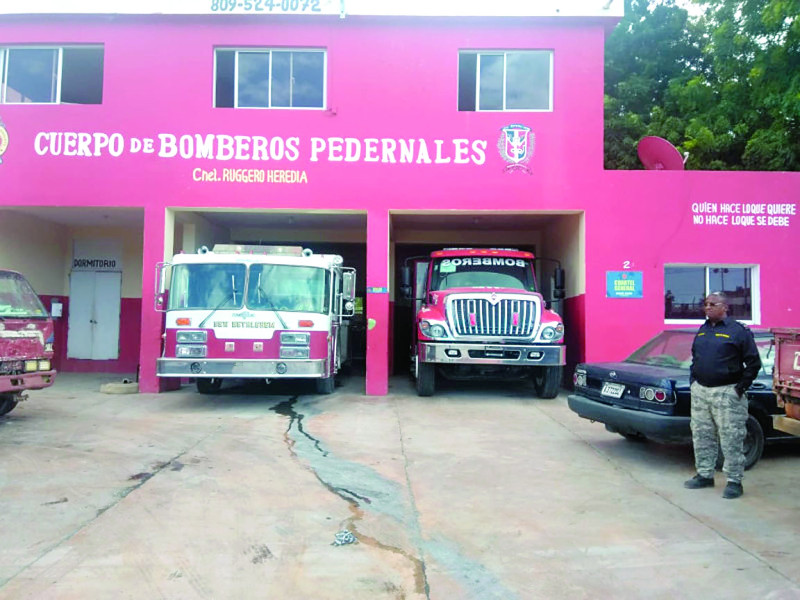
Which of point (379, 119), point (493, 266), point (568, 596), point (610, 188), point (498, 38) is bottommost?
point (568, 596)

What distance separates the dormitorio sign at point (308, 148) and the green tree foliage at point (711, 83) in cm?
780

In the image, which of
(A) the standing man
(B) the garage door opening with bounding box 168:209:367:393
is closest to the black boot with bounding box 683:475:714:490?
(A) the standing man

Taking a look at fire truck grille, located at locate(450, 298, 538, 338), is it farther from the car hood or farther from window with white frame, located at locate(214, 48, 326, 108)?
window with white frame, located at locate(214, 48, 326, 108)

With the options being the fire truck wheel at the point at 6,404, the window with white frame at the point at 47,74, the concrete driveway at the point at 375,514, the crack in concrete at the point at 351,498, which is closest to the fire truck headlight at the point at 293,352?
the crack in concrete at the point at 351,498

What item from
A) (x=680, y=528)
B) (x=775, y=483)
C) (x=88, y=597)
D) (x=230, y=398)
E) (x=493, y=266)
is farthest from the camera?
(x=493, y=266)

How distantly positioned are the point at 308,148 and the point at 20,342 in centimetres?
596

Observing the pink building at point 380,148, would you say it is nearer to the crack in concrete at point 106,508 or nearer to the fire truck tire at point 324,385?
the fire truck tire at point 324,385

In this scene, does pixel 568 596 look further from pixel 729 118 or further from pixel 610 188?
pixel 729 118

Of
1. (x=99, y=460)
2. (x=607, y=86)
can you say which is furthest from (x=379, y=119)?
(x=607, y=86)

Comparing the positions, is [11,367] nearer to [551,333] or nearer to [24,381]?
[24,381]

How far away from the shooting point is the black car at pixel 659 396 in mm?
6422

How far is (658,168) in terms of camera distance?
525 inches

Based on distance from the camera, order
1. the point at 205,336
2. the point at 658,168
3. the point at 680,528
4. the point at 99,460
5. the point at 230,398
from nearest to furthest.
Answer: the point at 680,528
the point at 99,460
the point at 205,336
the point at 230,398
the point at 658,168

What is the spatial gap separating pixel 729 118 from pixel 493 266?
10.7 meters
